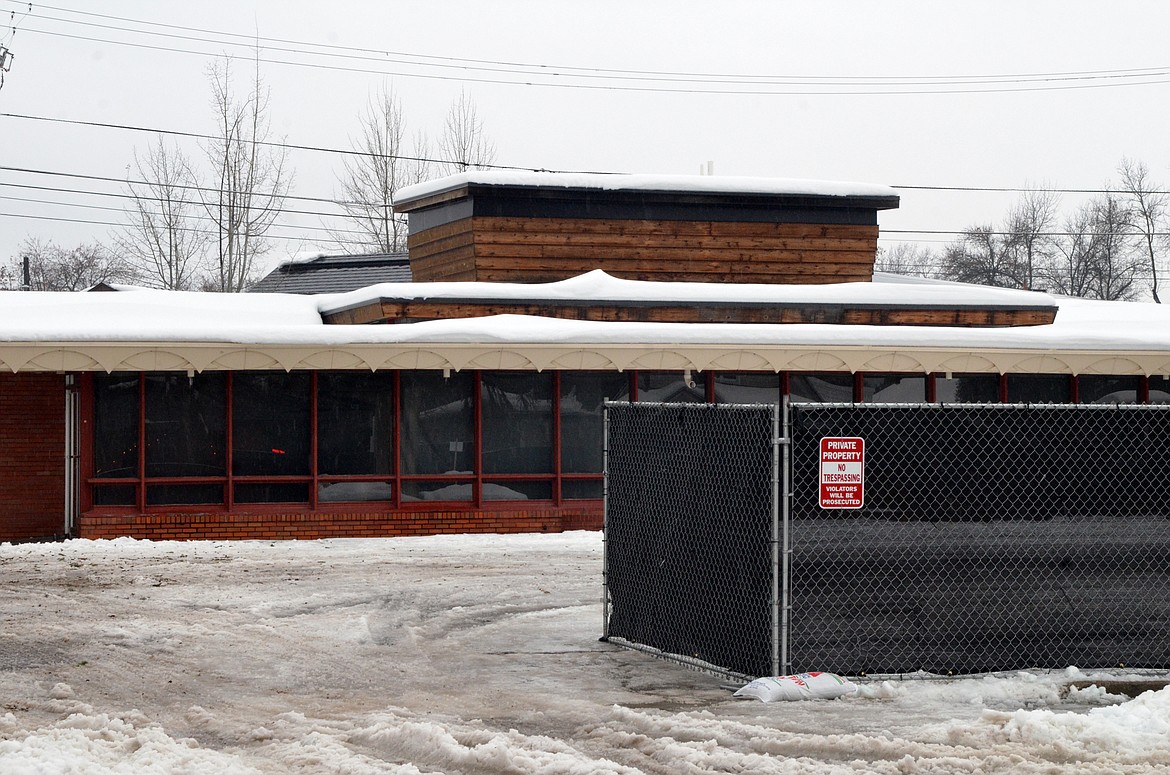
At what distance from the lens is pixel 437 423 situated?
63.9 ft

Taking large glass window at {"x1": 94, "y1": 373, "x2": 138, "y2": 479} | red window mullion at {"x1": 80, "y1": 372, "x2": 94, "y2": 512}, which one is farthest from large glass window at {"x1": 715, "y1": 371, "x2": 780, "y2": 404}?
red window mullion at {"x1": 80, "y1": 372, "x2": 94, "y2": 512}

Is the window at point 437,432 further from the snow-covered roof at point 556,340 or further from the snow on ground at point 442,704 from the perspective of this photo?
the snow on ground at point 442,704

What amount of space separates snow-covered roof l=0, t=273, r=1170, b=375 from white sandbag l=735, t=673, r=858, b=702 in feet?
34.2

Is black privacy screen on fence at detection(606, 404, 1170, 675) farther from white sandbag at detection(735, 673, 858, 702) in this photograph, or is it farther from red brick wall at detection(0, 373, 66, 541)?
red brick wall at detection(0, 373, 66, 541)

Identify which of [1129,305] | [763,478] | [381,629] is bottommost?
[381,629]

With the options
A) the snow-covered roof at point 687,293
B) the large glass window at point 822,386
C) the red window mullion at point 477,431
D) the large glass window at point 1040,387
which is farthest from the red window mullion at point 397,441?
the large glass window at point 1040,387

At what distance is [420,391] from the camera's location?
19.4m

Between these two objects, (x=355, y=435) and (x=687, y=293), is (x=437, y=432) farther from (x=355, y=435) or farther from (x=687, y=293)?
(x=687, y=293)

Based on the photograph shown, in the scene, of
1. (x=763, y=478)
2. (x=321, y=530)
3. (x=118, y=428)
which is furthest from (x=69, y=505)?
(x=763, y=478)

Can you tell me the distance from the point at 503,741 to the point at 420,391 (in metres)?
12.4

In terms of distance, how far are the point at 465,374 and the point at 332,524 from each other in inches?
113

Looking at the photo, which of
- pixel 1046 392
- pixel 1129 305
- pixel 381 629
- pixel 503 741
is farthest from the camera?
pixel 1129 305

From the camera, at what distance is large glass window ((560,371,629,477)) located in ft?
65.1

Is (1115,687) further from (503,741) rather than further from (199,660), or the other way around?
(199,660)
